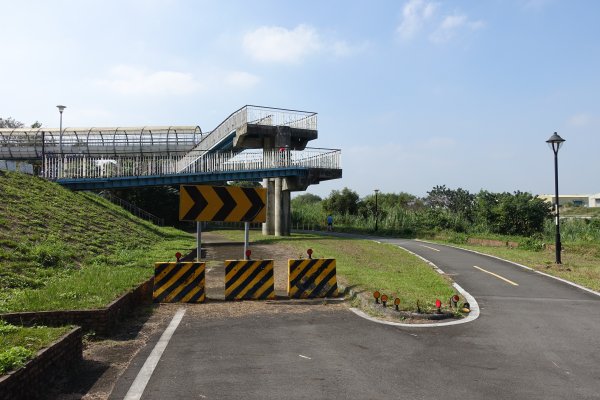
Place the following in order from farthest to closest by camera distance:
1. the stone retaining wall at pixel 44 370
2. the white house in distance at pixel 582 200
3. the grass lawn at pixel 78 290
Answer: the white house in distance at pixel 582 200 → the grass lawn at pixel 78 290 → the stone retaining wall at pixel 44 370

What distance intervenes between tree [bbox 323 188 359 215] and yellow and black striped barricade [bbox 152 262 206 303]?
149 ft

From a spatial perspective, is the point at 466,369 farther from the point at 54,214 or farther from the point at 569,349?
the point at 54,214

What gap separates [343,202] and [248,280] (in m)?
45.9

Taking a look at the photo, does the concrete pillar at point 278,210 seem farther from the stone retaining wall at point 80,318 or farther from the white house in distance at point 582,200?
the white house in distance at point 582,200

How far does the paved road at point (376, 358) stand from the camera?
190 inches

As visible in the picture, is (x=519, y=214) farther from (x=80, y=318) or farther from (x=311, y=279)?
(x=80, y=318)

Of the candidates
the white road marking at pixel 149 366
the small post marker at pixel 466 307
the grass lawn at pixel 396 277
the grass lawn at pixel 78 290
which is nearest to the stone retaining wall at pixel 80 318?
the grass lawn at pixel 78 290

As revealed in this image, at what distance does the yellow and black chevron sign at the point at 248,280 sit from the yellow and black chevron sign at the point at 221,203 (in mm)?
1021

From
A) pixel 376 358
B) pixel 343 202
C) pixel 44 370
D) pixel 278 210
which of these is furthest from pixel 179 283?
pixel 343 202

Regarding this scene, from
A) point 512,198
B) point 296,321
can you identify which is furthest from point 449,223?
point 296,321

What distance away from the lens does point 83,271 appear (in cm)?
1141

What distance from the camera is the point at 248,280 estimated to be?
10062 millimetres

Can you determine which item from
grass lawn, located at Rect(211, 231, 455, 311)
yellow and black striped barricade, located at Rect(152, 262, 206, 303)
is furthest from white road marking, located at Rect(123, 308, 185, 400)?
grass lawn, located at Rect(211, 231, 455, 311)

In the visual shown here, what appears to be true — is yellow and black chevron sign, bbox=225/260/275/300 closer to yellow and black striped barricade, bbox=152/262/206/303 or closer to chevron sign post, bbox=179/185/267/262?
chevron sign post, bbox=179/185/267/262
